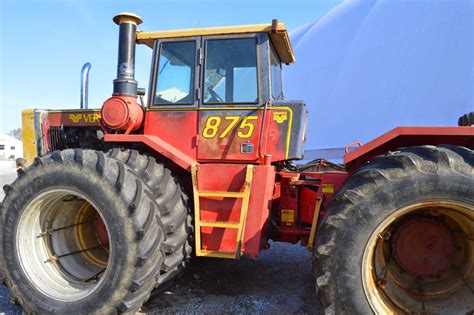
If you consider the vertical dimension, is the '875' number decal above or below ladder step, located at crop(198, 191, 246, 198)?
above

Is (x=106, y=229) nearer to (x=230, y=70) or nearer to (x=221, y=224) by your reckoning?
(x=221, y=224)

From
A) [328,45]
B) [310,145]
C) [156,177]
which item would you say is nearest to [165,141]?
[156,177]

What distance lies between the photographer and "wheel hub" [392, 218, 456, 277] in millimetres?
2920

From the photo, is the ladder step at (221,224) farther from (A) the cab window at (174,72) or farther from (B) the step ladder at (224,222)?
(A) the cab window at (174,72)

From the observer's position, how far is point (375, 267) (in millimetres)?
2945

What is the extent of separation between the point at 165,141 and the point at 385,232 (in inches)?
87.8

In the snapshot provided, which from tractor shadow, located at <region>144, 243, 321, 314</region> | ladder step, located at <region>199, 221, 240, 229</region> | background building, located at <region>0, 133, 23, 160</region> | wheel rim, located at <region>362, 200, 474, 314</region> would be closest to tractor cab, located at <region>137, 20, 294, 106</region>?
ladder step, located at <region>199, 221, 240, 229</region>

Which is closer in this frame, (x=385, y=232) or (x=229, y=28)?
(x=385, y=232)

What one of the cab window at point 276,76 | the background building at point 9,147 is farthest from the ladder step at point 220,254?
the background building at point 9,147

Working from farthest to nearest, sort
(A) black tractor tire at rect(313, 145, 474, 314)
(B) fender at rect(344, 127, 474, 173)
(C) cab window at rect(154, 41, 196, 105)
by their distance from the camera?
(C) cab window at rect(154, 41, 196, 105) < (B) fender at rect(344, 127, 474, 173) < (A) black tractor tire at rect(313, 145, 474, 314)

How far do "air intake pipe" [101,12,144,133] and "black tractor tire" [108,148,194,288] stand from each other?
0.34 meters

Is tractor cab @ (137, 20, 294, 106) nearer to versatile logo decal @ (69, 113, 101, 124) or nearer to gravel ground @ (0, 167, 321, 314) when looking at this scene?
versatile logo decal @ (69, 113, 101, 124)

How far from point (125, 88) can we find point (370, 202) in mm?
2589

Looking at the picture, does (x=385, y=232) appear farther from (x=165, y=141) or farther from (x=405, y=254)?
(x=165, y=141)
